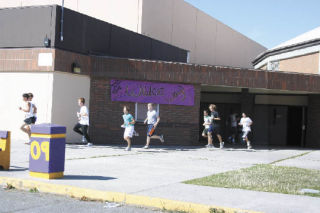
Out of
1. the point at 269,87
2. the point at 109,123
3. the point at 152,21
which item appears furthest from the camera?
the point at 152,21

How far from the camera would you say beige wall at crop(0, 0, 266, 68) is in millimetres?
25031

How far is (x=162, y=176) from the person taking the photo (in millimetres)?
8617

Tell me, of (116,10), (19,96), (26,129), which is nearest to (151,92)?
(19,96)

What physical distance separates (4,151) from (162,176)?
3.32 meters

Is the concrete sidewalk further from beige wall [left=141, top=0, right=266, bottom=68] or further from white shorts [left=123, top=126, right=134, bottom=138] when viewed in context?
beige wall [left=141, top=0, right=266, bottom=68]

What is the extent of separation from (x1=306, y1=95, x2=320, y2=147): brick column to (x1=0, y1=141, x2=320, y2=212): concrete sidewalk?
7341mm

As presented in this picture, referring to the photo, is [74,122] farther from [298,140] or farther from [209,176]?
[298,140]

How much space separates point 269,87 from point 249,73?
3.55 feet

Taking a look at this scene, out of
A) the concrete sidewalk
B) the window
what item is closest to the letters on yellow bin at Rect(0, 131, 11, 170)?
the concrete sidewalk

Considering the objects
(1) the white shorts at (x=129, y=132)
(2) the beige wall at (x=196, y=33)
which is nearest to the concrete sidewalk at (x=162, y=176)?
(1) the white shorts at (x=129, y=132)

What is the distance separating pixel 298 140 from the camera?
864 inches

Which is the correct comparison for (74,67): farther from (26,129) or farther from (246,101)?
(246,101)

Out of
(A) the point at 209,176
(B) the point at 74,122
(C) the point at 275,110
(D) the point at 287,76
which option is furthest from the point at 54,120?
(C) the point at 275,110

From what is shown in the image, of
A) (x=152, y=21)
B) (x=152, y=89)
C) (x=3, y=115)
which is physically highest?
(x=152, y=21)
